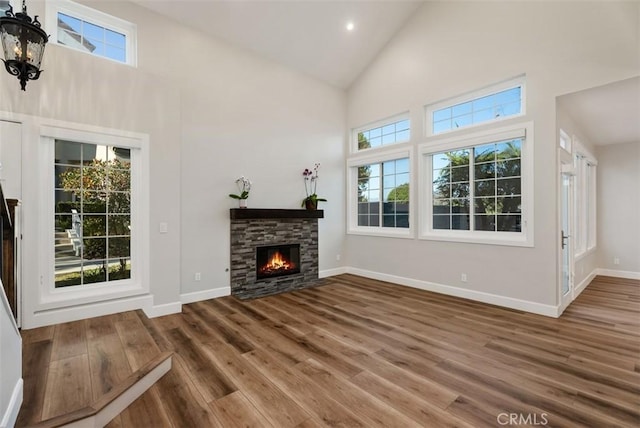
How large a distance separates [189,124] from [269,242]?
2350 mm

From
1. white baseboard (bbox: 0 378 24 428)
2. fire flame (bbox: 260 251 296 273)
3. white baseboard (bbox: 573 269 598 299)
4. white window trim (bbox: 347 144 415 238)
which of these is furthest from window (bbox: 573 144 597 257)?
white baseboard (bbox: 0 378 24 428)

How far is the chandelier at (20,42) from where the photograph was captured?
6.49 feet

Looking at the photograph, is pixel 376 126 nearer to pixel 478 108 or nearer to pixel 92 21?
pixel 478 108

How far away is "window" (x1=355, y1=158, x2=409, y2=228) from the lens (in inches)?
228

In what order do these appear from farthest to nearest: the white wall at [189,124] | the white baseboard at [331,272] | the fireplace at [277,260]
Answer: the white baseboard at [331,272]
the fireplace at [277,260]
the white wall at [189,124]

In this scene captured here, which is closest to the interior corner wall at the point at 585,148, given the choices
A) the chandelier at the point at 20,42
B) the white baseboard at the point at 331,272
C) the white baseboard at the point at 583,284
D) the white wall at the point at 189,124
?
the white baseboard at the point at 583,284

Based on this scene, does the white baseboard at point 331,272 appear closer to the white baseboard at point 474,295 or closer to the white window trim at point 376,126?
the white baseboard at point 474,295

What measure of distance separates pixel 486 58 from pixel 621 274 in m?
5.55

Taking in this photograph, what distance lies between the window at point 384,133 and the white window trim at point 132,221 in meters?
4.30

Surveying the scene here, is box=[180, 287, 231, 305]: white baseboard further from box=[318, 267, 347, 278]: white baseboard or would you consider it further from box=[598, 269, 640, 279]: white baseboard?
box=[598, 269, 640, 279]: white baseboard

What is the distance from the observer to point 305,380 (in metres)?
2.43

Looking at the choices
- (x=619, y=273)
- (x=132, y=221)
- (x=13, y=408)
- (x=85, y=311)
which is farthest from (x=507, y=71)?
(x=85, y=311)

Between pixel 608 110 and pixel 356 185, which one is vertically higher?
pixel 608 110

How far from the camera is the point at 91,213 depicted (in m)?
3.62
